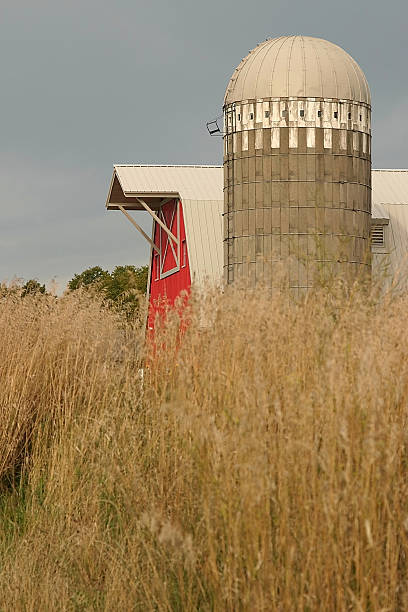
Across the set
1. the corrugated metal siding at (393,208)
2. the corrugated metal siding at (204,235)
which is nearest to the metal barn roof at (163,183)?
the corrugated metal siding at (204,235)

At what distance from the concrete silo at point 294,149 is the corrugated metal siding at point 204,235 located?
540cm

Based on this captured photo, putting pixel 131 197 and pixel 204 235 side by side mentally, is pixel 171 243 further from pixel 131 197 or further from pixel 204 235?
pixel 204 235

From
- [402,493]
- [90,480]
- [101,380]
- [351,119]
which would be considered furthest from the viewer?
[351,119]

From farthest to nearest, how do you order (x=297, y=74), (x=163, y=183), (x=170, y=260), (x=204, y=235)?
(x=170, y=260), (x=163, y=183), (x=204, y=235), (x=297, y=74)

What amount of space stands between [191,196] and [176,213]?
3.49 ft

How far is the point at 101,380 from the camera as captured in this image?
8516 mm

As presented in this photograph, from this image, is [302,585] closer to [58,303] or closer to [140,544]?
[140,544]

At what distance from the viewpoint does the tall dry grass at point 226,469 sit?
13.0ft

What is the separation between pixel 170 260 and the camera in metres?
28.6

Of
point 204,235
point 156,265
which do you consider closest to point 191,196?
point 204,235

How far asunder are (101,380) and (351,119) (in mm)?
12606

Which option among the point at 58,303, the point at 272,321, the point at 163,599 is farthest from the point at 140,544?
the point at 58,303

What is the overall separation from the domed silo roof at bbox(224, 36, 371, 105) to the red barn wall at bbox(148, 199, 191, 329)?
6826mm

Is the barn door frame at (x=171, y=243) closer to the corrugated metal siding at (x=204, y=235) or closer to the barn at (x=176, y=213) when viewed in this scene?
the barn at (x=176, y=213)
